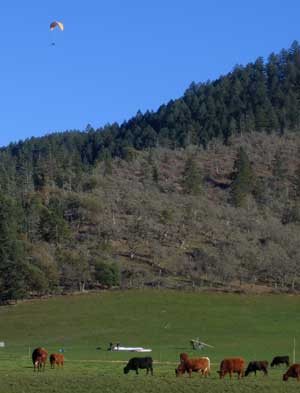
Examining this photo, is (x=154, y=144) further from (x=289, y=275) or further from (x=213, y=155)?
(x=289, y=275)

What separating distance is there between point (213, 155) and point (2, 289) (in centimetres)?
8685

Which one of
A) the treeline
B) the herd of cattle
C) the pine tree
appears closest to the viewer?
the herd of cattle

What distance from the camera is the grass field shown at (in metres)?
31.6

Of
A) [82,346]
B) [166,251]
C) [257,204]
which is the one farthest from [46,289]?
[257,204]

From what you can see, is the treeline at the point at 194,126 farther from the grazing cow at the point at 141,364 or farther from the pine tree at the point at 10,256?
the grazing cow at the point at 141,364

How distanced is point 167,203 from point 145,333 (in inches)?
2277

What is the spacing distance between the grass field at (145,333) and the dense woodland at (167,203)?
7.29 metres

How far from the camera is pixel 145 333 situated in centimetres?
7156

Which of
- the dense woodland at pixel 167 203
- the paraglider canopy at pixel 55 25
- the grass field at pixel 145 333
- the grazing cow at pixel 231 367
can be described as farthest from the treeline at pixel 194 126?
the grazing cow at pixel 231 367

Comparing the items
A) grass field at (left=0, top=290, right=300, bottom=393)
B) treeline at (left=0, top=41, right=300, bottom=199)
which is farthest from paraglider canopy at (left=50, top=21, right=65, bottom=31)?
treeline at (left=0, top=41, right=300, bottom=199)

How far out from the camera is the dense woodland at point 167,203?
317 feet

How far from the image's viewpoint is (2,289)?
88.6 metres

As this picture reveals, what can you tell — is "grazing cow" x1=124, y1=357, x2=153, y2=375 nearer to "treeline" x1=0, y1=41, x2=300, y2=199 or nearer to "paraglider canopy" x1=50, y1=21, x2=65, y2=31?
"paraglider canopy" x1=50, y1=21, x2=65, y2=31

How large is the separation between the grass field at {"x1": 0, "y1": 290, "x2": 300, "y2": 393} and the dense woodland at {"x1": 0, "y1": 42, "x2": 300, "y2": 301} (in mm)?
7286
